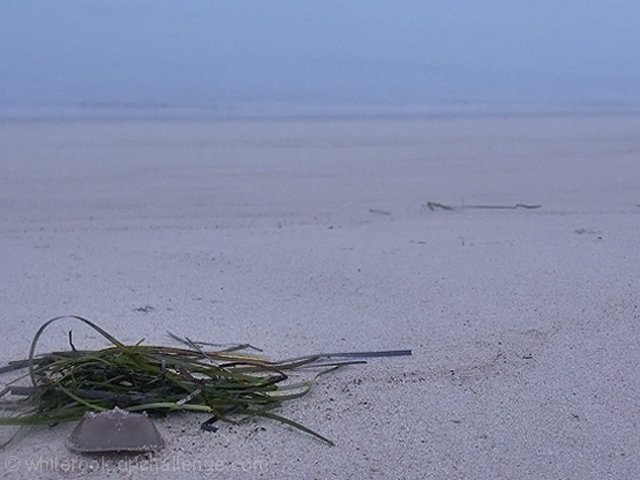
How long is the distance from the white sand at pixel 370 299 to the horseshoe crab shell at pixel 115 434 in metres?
0.03

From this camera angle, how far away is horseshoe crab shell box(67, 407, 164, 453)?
1.78m

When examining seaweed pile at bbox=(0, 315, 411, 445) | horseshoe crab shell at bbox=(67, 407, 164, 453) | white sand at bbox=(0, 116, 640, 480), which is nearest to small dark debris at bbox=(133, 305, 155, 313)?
→ white sand at bbox=(0, 116, 640, 480)

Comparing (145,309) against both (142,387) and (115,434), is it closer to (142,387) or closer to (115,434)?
(142,387)

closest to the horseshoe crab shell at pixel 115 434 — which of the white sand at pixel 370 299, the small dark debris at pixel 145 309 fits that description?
the white sand at pixel 370 299

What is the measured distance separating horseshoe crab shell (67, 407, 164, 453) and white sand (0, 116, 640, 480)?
0.09 ft

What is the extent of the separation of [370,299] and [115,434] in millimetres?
1273

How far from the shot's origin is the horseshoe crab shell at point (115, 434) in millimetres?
1781

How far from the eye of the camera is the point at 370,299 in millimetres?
2914

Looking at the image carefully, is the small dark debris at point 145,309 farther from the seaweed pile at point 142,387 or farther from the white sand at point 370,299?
the seaweed pile at point 142,387

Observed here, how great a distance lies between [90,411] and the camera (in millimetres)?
1897

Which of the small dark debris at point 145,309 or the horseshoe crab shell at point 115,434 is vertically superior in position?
the horseshoe crab shell at point 115,434

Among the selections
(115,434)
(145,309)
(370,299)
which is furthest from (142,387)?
(370,299)

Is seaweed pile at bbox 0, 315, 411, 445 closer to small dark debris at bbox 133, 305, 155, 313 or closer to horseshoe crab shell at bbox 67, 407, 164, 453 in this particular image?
horseshoe crab shell at bbox 67, 407, 164, 453

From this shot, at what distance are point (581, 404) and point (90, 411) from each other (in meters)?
1.08
